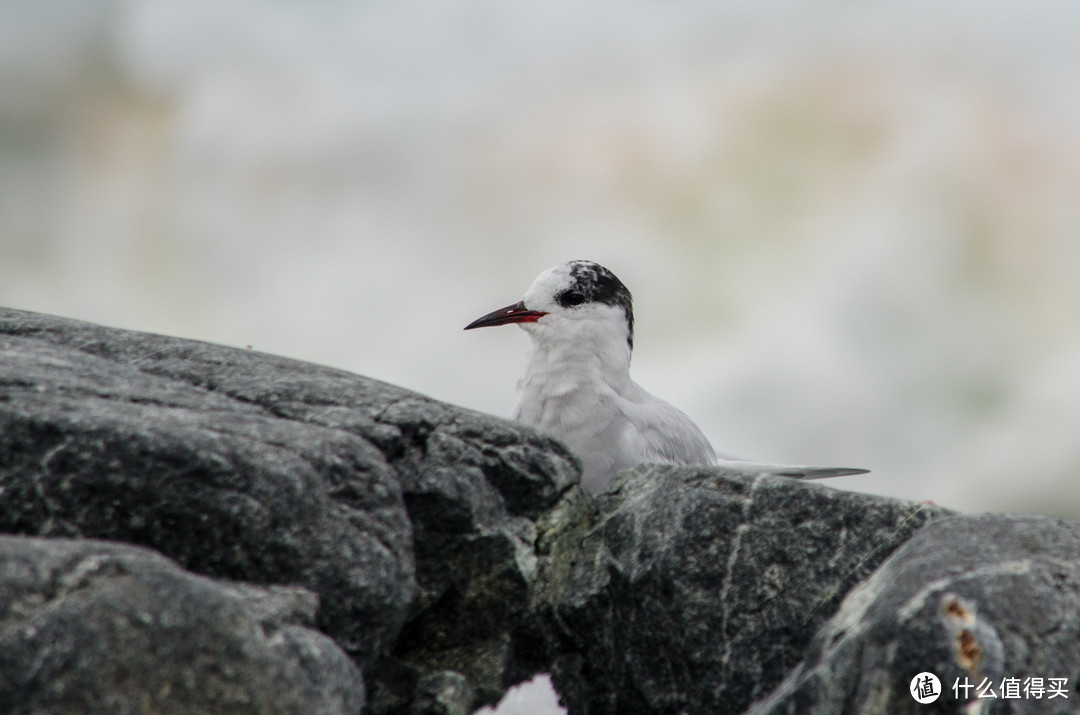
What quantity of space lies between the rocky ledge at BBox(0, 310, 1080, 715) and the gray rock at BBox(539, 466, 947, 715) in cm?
1

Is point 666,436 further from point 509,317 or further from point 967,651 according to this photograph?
point 967,651

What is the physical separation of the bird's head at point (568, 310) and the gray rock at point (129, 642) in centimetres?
421

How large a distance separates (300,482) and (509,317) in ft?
11.9

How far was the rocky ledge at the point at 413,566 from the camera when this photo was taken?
376cm

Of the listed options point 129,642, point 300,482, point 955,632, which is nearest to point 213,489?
point 300,482

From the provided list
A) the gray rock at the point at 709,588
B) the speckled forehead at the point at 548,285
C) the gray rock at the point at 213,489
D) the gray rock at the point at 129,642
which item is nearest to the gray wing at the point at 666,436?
the speckled forehead at the point at 548,285

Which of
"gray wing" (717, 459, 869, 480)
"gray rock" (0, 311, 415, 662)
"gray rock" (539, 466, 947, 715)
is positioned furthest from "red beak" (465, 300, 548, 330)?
"gray rock" (0, 311, 415, 662)

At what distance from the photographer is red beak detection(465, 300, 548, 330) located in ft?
26.4

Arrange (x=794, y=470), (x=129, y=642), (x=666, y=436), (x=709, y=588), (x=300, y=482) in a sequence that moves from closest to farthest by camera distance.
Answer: (x=129, y=642) → (x=300, y=482) → (x=709, y=588) → (x=666, y=436) → (x=794, y=470)

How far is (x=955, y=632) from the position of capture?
4.09m

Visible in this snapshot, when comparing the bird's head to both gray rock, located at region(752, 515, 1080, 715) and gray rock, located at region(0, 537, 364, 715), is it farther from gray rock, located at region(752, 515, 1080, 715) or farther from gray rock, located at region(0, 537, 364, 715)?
gray rock, located at region(0, 537, 364, 715)

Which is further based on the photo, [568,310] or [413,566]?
[568,310]

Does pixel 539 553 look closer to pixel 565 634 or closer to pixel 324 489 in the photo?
pixel 565 634

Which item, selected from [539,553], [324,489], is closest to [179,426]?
[324,489]
